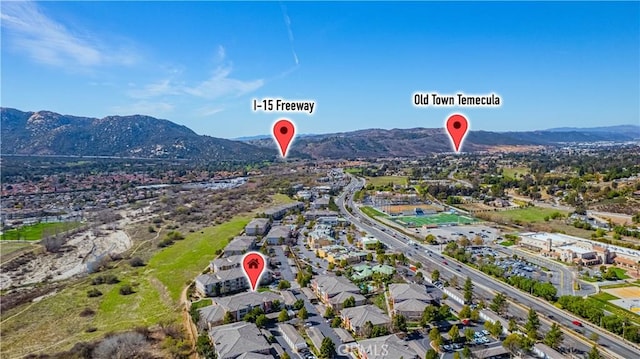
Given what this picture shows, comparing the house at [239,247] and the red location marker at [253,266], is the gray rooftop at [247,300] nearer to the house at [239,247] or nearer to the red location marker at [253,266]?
the red location marker at [253,266]

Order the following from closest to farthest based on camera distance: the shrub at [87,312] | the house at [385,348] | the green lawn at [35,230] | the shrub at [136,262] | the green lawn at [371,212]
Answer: the house at [385,348]
the shrub at [87,312]
the shrub at [136,262]
the green lawn at [35,230]
the green lawn at [371,212]

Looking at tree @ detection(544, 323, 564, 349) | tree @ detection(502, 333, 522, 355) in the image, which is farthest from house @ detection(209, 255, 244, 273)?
tree @ detection(544, 323, 564, 349)

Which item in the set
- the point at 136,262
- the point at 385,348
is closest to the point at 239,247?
the point at 136,262

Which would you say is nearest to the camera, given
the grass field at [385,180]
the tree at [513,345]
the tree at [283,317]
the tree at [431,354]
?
the tree at [431,354]

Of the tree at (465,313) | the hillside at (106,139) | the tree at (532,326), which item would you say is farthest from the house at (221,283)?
the hillside at (106,139)

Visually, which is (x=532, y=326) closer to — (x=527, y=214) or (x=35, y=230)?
(x=527, y=214)
